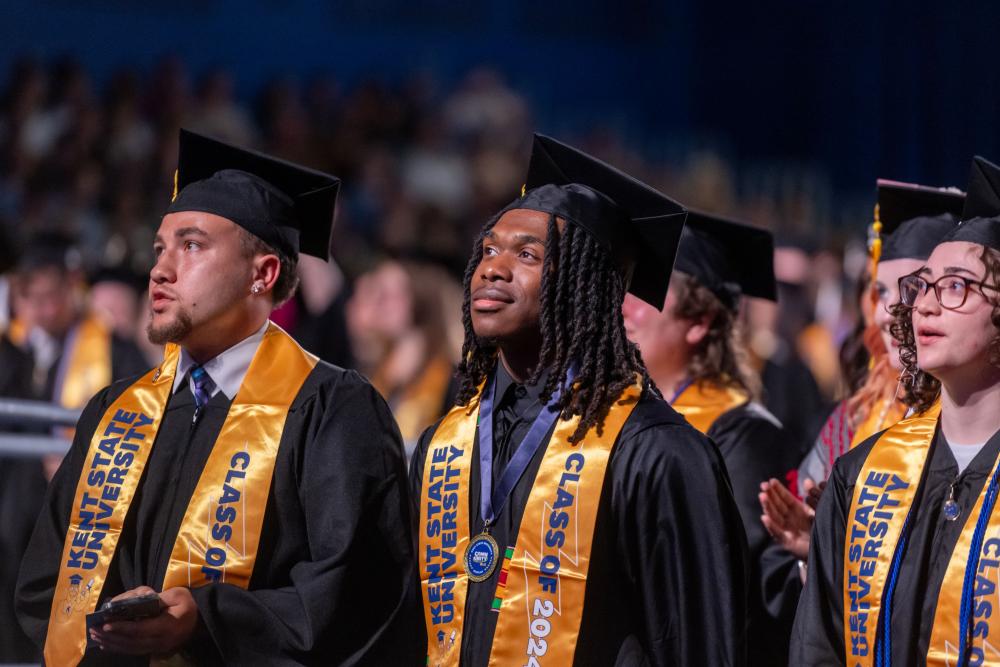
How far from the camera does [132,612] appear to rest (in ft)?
10.4

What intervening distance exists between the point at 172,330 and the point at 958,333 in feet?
5.74

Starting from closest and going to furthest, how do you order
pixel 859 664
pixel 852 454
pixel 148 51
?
pixel 859 664 < pixel 852 454 < pixel 148 51

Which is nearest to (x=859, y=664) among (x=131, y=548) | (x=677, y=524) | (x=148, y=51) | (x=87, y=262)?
(x=677, y=524)

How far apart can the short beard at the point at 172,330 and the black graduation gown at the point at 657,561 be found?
88cm

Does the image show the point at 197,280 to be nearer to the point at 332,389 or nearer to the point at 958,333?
the point at 332,389

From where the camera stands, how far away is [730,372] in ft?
15.4

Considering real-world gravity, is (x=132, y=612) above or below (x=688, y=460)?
below

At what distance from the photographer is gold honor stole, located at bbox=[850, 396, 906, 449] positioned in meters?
4.08

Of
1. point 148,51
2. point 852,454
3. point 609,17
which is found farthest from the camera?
point 609,17

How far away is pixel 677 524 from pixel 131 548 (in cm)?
129

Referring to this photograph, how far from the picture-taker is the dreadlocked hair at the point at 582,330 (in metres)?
3.37

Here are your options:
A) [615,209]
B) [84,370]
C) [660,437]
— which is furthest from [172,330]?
[84,370]

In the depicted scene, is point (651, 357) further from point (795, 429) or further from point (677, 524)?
point (795, 429)

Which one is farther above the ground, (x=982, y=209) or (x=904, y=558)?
(x=982, y=209)
